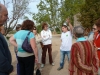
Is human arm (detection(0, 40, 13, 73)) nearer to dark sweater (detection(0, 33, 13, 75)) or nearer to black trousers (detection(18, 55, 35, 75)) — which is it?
dark sweater (detection(0, 33, 13, 75))

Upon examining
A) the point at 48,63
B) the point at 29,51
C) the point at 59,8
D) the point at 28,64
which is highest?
the point at 59,8

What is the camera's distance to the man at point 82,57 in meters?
2.96

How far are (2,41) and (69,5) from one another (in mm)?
34048

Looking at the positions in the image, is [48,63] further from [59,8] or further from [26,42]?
[59,8]

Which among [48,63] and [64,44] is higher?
[64,44]

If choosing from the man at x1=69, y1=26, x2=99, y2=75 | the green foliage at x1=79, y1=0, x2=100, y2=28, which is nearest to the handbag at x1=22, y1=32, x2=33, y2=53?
the man at x1=69, y1=26, x2=99, y2=75

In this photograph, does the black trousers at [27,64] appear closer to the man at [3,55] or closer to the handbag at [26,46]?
the handbag at [26,46]

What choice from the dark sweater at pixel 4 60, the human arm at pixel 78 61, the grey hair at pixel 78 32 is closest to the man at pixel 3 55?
the dark sweater at pixel 4 60

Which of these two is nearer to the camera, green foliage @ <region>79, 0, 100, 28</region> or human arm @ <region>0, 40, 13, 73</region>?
human arm @ <region>0, 40, 13, 73</region>

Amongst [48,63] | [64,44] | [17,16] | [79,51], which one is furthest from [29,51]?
[17,16]

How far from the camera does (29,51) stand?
396 cm

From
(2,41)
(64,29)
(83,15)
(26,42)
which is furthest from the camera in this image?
(83,15)

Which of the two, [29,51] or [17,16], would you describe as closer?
[29,51]

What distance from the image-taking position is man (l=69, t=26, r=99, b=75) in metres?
2.96
